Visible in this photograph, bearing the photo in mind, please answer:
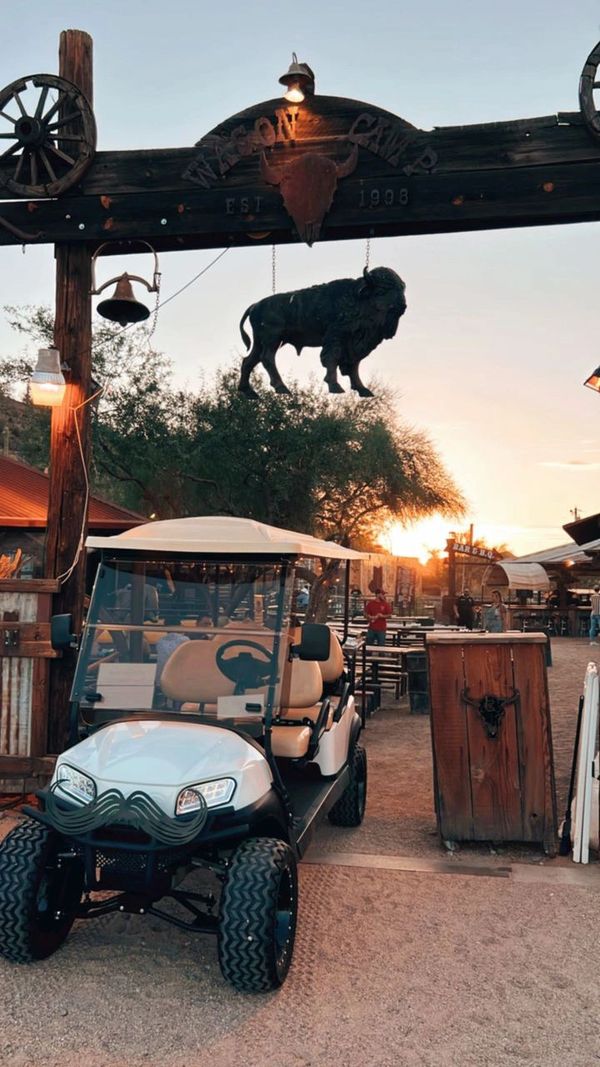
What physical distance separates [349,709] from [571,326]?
6267 millimetres

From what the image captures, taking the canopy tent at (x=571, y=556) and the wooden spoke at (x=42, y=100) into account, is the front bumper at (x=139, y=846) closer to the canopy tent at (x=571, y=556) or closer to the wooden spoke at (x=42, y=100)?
the wooden spoke at (x=42, y=100)

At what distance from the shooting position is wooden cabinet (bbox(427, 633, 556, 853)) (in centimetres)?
520

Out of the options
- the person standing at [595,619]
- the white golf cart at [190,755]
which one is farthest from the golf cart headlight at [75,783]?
the person standing at [595,619]

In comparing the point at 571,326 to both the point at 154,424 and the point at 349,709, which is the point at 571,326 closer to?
the point at 349,709

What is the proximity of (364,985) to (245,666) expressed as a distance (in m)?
1.44

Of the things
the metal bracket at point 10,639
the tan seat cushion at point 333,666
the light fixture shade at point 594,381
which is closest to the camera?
the tan seat cushion at point 333,666

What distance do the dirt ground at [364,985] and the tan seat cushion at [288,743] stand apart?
771mm

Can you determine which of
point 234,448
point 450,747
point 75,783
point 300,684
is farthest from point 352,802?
point 234,448

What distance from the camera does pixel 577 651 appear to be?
20.6 meters

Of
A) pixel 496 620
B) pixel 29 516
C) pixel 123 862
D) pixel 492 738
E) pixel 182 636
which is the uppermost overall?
pixel 29 516

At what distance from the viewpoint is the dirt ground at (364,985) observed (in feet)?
9.87

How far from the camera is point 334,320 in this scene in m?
6.12

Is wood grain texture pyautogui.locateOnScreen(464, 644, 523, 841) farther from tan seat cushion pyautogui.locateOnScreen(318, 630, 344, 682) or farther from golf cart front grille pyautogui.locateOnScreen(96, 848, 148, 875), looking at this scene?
golf cart front grille pyautogui.locateOnScreen(96, 848, 148, 875)

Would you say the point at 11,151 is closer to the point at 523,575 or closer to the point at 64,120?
the point at 64,120
